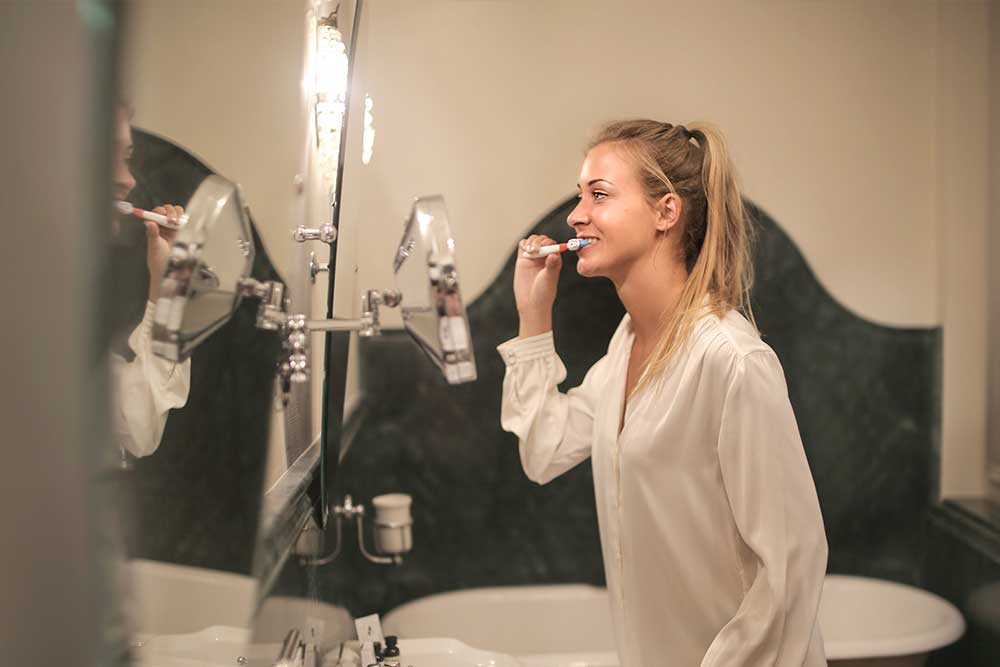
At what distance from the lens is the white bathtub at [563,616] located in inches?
90.0

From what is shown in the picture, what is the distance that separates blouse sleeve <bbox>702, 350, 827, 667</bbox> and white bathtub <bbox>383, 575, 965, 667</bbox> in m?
1.09

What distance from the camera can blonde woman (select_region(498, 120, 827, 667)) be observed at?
4.12ft

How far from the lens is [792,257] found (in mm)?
2461

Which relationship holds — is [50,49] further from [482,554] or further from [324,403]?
[482,554]

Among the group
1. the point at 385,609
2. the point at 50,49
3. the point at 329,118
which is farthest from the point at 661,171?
the point at 385,609

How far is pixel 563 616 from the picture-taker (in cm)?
237

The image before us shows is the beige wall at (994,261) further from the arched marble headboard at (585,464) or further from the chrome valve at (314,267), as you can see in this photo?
the chrome valve at (314,267)

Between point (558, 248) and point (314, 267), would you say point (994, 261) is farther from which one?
point (314, 267)

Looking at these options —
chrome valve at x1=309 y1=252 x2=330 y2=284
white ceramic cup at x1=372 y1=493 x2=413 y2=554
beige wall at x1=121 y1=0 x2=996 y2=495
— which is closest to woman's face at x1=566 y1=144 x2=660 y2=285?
chrome valve at x1=309 y1=252 x2=330 y2=284

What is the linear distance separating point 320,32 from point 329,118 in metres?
0.11

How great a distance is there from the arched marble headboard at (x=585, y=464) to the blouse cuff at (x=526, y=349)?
0.66m

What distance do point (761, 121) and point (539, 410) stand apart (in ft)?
4.21

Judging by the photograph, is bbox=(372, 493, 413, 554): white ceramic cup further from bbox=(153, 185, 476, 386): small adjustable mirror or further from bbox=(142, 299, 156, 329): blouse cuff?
bbox=(142, 299, 156, 329): blouse cuff

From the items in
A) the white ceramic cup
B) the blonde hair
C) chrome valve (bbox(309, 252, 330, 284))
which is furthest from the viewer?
the white ceramic cup
